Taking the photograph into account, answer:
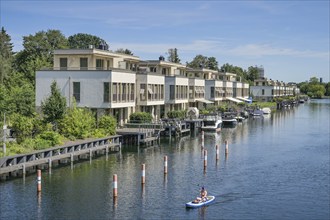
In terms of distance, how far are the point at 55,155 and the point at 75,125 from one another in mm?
9037

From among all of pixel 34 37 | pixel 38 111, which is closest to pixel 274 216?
pixel 38 111

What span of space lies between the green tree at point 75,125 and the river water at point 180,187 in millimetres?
5044

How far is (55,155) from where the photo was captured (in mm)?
50500

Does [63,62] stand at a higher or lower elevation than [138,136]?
higher

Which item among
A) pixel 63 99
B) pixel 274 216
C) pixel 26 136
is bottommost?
pixel 274 216

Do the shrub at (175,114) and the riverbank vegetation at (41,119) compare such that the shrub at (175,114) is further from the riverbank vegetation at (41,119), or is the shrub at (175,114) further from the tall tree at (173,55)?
the tall tree at (173,55)

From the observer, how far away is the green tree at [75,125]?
58812 millimetres

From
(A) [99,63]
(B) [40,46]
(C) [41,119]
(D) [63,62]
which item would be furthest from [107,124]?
(B) [40,46]

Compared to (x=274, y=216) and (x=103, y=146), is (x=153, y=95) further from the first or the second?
(x=274, y=216)

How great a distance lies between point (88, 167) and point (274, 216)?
75.8 ft

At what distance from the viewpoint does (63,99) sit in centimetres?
5941

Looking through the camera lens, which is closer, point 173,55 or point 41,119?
point 41,119

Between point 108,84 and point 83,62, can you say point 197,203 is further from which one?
point 83,62

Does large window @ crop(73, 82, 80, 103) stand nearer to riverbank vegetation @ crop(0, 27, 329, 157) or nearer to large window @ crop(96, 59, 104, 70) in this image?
riverbank vegetation @ crop(0, 27, 329, 157)
